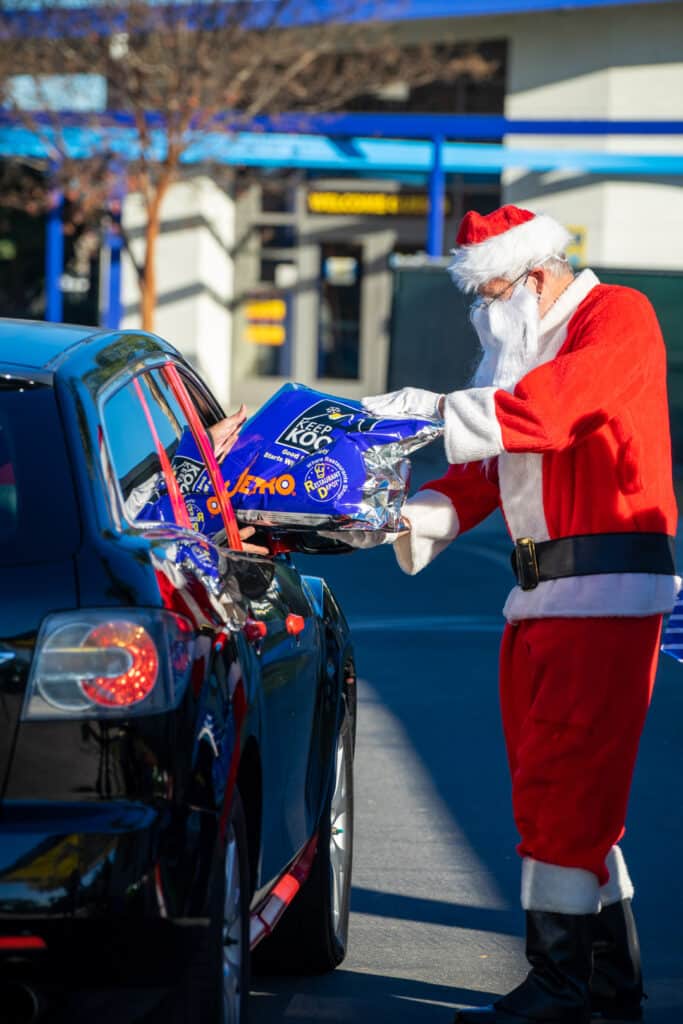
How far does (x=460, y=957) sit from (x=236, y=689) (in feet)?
5.48

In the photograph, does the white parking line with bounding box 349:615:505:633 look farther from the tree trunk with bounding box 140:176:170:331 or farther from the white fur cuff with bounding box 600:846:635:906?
the tree trunk with bounding box 140:176:170:331

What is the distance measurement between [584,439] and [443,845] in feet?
7.60

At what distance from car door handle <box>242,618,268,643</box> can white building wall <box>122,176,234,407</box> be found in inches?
951

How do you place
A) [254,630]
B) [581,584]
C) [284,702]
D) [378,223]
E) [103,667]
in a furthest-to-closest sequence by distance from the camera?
[378,223] < [581,584] < [284,702] < [254,630] < [103,667]

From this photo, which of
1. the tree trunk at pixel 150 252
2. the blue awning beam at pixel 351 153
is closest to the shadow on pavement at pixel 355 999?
the tree trunk at pixel 150 252

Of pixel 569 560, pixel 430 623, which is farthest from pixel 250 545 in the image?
pixel 430 623

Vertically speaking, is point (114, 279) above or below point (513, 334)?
below

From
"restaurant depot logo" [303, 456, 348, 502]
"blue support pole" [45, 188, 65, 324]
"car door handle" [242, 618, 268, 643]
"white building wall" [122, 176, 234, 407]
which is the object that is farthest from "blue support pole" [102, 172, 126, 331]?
"car door handle" [242, 618, 268, 643]

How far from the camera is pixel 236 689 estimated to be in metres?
3.28

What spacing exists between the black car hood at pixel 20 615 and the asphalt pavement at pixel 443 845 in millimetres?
1536

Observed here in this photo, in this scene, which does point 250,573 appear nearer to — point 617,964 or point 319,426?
point 319,426

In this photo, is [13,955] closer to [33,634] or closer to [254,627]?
[33,634]

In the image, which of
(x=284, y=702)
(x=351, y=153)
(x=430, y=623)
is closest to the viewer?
(x=284, y=702)

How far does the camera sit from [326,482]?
159 inches
